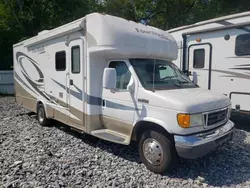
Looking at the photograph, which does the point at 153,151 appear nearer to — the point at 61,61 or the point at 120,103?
the point at 120,103

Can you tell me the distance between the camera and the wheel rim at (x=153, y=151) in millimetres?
4309

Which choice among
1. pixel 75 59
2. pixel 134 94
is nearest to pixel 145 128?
pixel 134 94

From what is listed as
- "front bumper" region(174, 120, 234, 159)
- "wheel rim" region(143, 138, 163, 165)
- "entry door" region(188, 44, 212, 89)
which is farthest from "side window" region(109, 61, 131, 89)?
"entry door" region(188, 44, 212, 89)

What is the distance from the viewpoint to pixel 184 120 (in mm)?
3951

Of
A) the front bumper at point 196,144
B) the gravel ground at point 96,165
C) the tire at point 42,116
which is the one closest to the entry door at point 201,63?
the gravel ground at point 96,165

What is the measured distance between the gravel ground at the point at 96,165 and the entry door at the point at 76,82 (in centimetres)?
66

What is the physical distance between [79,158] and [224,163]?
9.73 ft

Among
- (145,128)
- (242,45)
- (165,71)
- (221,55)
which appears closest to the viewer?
(145,128)

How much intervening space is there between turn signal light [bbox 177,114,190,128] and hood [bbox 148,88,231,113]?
95mm

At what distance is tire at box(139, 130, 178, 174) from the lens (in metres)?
4.18

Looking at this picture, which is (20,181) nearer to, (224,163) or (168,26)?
(224,163)

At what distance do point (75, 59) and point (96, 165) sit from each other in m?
2.63

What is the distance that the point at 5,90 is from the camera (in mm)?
16094

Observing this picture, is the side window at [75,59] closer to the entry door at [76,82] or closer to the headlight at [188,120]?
the entry door at [76,82]
